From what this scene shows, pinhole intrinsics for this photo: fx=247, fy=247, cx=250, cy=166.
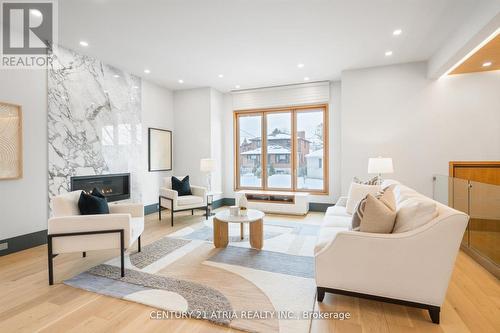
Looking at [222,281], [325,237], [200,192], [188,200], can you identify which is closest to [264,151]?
[200,192]

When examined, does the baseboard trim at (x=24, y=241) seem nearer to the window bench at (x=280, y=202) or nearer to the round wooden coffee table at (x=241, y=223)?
the round wooden coffee table at (x=241, y=223)

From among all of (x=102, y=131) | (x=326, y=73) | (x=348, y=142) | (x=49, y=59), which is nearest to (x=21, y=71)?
(x=49, y=59)

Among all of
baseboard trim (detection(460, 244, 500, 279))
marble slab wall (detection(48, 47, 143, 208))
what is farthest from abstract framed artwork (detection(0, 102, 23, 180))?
baseboard trim (detection(460, 244, 500, 279))

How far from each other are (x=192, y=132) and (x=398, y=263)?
532 cm

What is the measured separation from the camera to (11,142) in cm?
328

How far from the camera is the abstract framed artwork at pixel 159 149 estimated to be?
5.66 metres

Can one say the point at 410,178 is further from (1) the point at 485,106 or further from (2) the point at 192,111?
(2) the point at 192,111

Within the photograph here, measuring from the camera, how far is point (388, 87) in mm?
4777

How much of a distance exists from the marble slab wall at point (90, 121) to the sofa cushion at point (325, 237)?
12.9ft

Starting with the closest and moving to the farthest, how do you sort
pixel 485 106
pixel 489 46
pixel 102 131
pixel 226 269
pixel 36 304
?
pixel 36 304 < pixel 226 269 < pixel 489 46 < pixel 485 106 < pixel 102 131

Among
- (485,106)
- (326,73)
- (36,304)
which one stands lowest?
(36,304)

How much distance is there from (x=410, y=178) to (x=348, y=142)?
1.31m

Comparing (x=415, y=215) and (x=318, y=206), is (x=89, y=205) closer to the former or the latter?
(x=415, y=215)

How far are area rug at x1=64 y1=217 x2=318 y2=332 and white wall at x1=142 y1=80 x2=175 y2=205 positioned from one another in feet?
7.06
